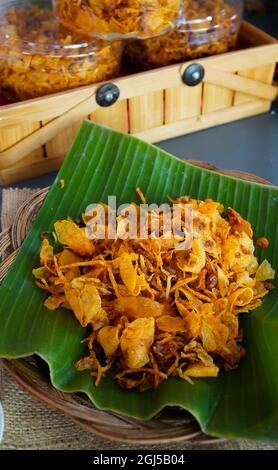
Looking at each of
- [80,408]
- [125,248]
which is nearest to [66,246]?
[125,248]

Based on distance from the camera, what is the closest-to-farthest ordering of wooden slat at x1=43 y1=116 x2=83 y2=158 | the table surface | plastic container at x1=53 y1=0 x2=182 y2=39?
plastic container at x1=53 y1=0 x2=182 y2=39 → wooden slat at x1=43 y1=116 x2=83 y2=158 → the table surface

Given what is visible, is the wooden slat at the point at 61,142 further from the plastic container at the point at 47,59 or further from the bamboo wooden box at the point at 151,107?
the plastic container at the point at 47,59

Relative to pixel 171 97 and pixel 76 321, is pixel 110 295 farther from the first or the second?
pixel 171 97

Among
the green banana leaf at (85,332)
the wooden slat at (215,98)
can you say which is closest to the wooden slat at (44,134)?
the green banana leaf at (85,332)

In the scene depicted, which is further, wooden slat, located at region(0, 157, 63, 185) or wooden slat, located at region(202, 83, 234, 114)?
wooden slat, located at region(202, 83, 234, 114)

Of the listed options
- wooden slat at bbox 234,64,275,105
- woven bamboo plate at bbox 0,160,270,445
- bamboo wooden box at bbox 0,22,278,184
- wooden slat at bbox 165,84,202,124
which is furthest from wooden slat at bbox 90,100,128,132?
woven bamboo plate at bbox 0,160,270,445

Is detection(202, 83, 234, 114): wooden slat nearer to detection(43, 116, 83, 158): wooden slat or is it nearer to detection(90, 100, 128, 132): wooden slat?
detection(90, 100, 128, 132): wooden slat
